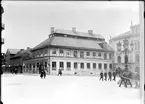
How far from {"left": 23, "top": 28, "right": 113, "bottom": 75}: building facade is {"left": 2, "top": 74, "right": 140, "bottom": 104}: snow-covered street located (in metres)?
0.13

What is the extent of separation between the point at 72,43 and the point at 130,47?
0.74 m

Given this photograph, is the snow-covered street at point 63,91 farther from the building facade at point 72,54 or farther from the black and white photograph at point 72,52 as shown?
the building facade at point 72,54

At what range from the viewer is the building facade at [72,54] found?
10.0 ft

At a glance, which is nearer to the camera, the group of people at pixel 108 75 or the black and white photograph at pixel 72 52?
the black and white photograph at pixel 72 52

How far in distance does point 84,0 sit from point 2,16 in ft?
3.36

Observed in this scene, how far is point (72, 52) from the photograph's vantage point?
313 centimetres

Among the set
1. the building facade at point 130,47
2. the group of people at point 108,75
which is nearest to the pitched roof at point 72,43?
the building facade at point 130,47

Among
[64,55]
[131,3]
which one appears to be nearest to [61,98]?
[64,55]

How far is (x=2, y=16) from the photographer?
2949 mm

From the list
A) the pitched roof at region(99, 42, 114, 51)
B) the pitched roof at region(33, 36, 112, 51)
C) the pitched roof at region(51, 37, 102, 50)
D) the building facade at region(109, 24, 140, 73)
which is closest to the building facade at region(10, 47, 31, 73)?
the pitched roof at region(33, 36, 112, 51)

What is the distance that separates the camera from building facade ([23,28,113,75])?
3062 millimetres

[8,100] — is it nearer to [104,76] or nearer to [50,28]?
[50,28]

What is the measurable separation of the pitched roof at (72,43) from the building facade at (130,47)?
0.11m

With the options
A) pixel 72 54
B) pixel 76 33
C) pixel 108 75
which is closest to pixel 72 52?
pixel 72 54
